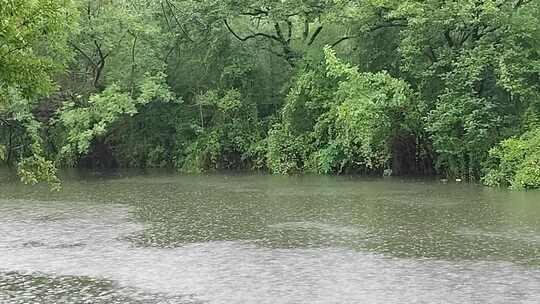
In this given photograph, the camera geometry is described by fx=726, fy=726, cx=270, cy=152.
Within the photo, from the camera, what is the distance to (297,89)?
29078 millimetres

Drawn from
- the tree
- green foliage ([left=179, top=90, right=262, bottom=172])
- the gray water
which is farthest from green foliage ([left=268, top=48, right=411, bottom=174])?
the tree

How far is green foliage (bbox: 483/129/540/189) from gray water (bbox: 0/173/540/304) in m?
0.87

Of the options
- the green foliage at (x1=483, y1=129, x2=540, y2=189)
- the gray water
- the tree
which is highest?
the tree

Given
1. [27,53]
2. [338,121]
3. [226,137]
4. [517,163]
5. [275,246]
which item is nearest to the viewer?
[27,53]

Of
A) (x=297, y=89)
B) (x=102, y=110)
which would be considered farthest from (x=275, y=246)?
(x=102, y=110)

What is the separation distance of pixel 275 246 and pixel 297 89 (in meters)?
15.9

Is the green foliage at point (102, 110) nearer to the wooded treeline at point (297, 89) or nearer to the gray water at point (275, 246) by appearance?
the wooded treeline at point (297, 89)

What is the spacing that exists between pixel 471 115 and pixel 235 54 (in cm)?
Result: 1239

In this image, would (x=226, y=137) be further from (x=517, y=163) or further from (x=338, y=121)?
(x=517, y=163)

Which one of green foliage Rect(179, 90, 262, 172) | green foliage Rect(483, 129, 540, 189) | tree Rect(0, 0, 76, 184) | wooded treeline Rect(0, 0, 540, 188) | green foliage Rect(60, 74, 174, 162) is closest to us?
tree Rect(0, 0, 76, 184)

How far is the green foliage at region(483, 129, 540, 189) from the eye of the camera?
2152 cm

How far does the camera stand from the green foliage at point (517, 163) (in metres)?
21.5

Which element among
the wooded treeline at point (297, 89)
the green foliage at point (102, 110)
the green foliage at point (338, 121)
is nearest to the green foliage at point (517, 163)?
the wooded treeline at point (297, 89)

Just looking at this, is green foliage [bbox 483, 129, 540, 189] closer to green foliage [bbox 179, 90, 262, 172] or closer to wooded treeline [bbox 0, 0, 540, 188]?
wooded treeline [bbox 0, 0, 540, 188]
